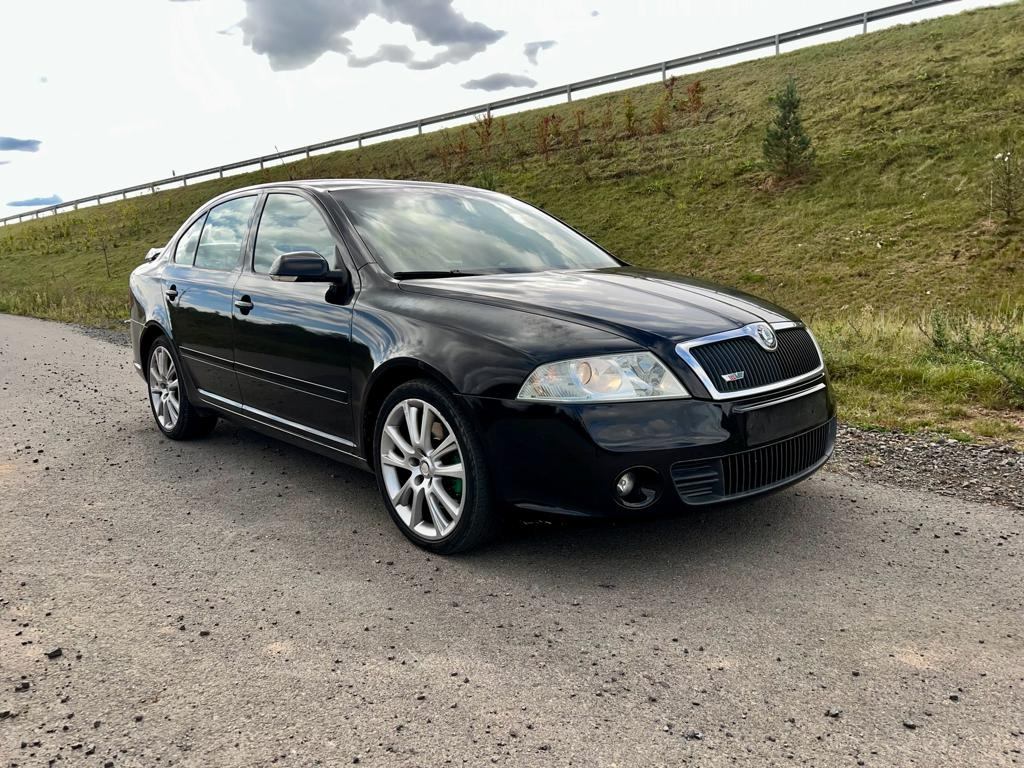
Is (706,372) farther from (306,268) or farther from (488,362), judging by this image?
(306,268)

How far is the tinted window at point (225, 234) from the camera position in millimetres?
5242

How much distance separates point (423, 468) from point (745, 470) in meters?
1.40

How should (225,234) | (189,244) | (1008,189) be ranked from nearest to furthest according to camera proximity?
(225,234) → (189,244) → (1008,189)

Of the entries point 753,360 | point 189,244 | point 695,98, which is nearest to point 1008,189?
point 695,98

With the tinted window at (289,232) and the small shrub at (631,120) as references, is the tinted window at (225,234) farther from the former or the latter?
the small shrub at (631,120)

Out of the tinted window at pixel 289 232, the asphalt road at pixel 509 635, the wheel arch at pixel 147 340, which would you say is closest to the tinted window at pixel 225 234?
the tinted window at pixel 289 232

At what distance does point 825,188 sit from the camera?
72.6 feet

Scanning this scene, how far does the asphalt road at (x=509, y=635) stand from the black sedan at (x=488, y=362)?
387 millimetres

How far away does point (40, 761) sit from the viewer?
2311 millimetres

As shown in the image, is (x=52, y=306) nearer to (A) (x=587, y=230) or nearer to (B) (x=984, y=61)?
(A) (x=587, y=230)

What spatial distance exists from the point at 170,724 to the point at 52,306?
18610 millimetres

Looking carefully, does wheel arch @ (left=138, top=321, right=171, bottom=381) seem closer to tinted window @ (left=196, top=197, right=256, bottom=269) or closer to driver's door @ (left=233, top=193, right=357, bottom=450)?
tinted window @ (left=196, top=197, right=256, bottom=269)

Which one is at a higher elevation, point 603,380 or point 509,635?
point 603,380

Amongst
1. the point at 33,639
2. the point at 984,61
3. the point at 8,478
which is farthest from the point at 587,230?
the point at 33,639
